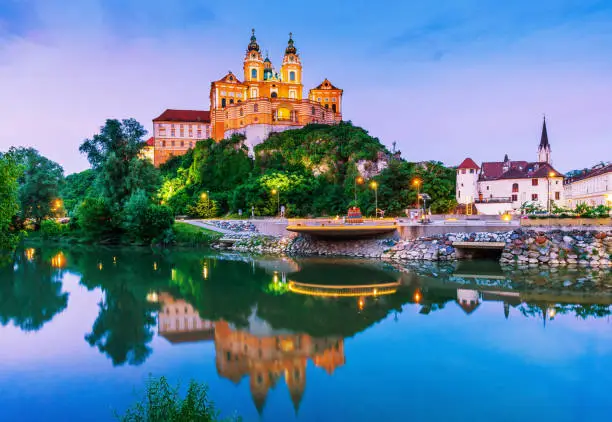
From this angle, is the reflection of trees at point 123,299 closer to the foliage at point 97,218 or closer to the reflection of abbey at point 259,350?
the reflection of abbey at point 259,350

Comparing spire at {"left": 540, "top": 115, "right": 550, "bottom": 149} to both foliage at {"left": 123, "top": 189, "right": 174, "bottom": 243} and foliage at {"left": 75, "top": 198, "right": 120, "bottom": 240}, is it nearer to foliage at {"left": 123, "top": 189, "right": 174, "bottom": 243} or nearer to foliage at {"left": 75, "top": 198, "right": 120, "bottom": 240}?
foliage at {"left": 123, "top": 189, "right": 174, "bottom": 243}

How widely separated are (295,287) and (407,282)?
6.47m

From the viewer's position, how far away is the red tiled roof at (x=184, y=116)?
91875 millimetres

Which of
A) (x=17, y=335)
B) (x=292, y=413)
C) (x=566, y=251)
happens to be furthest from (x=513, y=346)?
(x=566, y=251)

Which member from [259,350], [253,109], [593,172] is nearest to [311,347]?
[259,350]

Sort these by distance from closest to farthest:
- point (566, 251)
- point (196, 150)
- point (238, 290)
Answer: point (238, 290) < point (566, 251) < point (196, 150)

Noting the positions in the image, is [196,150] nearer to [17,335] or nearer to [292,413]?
[17,335]

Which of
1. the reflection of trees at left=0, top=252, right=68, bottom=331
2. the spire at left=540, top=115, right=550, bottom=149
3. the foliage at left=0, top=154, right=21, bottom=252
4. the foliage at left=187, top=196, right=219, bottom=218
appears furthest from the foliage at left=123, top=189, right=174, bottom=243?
the spire at left=540, top=115, right=550, bottom=149

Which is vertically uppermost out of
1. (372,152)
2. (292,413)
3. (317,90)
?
(317,90)

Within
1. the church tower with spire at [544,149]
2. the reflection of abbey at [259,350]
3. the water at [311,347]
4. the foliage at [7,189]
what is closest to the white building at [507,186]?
the church tower with spire at [544,149]

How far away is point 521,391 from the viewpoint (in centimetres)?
1088

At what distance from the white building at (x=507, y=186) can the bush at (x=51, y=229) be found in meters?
50.0

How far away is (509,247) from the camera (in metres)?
31.0

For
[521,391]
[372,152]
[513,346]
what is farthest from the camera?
[372,152]
